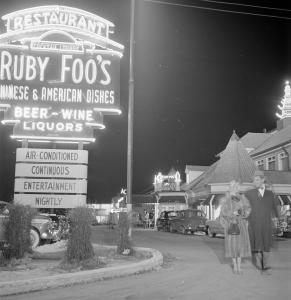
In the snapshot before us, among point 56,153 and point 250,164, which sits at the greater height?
point 250,164

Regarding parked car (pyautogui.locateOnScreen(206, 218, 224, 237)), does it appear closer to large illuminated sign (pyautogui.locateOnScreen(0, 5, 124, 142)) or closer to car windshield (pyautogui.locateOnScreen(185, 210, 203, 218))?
car windshield (pyautogui.locateOnScreen(185, 210, 203, 218))

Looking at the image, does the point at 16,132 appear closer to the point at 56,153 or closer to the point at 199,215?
the point at 56,153

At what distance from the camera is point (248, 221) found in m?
9.43

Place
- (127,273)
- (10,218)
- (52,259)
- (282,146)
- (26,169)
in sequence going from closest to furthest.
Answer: (127,273), (10,218), (52,259), (26,169), (282,146)

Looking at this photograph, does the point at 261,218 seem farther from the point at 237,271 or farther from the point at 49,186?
the point at 49,186

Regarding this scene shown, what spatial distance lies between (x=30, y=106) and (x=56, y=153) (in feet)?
6.60

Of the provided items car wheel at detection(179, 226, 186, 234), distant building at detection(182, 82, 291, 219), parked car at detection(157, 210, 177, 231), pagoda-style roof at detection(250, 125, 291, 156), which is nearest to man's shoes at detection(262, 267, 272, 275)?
distant building at detection(182, 82, 291, 219)

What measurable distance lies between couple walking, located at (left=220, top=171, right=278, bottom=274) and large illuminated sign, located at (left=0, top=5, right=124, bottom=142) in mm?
6767

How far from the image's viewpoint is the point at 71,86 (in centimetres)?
1553

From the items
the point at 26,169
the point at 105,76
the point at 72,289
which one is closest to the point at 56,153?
the point at 26,169

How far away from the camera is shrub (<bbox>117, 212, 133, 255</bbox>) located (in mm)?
11961

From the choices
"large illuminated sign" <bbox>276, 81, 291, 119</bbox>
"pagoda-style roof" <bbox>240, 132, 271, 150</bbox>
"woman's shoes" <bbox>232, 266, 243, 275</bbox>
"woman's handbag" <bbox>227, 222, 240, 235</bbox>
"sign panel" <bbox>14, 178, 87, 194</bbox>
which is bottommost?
"woman's shoes" <bbox>232, 266, 243, 275</bbox>

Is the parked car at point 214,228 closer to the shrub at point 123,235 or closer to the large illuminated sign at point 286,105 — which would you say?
the shrub at point 123,235

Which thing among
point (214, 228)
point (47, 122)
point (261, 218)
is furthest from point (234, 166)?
point (261, 218)
